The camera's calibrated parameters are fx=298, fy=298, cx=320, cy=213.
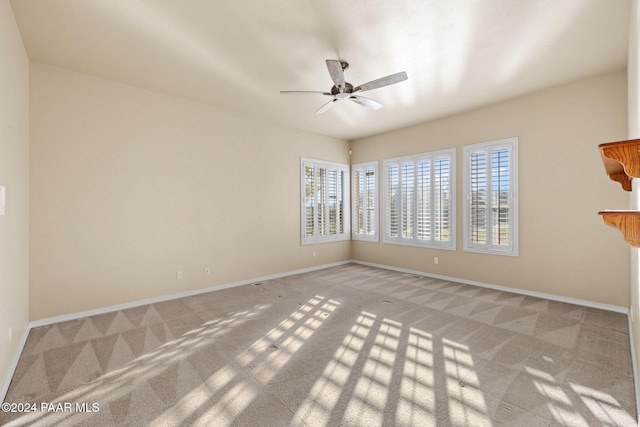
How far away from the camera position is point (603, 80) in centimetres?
382

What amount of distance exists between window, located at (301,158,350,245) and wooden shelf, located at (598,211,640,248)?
532 centimetres

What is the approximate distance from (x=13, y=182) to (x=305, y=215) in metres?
4.35

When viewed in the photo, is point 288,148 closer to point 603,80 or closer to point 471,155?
point 471,155

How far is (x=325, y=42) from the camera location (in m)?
3.01

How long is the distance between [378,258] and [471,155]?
2836 mm

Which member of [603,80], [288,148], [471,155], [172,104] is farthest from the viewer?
[288,148]

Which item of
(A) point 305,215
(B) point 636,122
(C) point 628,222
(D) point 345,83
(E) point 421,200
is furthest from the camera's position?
(A) point 305,215

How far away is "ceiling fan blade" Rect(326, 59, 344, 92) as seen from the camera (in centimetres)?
294

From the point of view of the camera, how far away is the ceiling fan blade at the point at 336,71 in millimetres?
2942

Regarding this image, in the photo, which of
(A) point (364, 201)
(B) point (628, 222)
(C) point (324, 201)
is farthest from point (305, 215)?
(B) point (628, 222)

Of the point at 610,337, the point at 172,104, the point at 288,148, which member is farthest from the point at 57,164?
the point at 610,337

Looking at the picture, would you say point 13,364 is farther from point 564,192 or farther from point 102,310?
point 564,192

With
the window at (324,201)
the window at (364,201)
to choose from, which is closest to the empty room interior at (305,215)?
the window at (324,201)

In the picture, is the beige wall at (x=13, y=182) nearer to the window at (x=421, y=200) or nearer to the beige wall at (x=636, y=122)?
the beige wall at (x=636, y=122)
